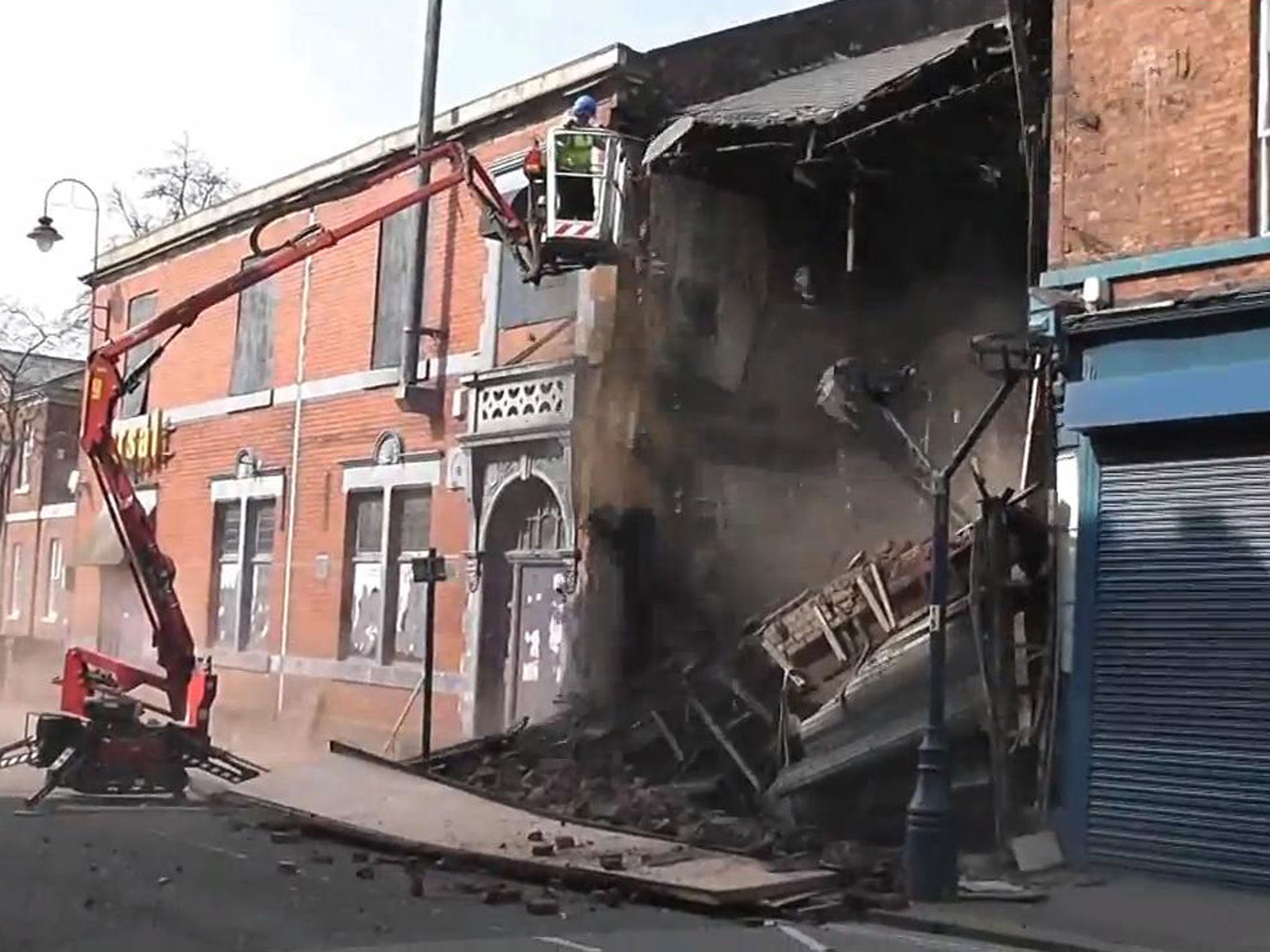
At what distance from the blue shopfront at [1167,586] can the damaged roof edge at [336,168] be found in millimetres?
7879

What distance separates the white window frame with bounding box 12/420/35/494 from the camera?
42531 mm

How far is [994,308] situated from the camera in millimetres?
19547

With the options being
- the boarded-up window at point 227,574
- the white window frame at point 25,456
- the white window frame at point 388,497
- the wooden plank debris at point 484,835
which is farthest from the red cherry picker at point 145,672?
the white window frame at point 25,456

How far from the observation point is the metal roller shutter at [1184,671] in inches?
483

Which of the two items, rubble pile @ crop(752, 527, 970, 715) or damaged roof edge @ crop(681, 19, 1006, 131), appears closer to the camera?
rubble pile @ crop(752, 527, 970, 715)

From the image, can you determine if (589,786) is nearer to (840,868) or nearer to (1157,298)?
(840,868)

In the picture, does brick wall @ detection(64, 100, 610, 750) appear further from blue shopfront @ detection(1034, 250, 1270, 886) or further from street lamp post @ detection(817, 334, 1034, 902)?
street lamp post @ detection(817, 334, 1034, 902)

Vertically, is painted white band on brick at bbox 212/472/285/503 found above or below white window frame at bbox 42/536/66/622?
above

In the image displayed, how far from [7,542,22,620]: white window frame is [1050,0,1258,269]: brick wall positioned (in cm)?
3470

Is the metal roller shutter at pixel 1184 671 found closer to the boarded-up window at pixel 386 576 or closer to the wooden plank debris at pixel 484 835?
the wooden plank debris at pixel 484 835

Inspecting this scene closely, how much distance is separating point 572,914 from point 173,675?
8336mm

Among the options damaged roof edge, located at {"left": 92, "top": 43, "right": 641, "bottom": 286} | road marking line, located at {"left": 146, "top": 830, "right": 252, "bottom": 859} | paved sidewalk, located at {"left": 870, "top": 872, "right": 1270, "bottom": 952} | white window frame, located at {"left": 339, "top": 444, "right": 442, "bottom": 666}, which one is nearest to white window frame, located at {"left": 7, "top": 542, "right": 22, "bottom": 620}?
damaged roof edge, located at {"left": 92, "top": 43, "right": 641, "bottom": 286}

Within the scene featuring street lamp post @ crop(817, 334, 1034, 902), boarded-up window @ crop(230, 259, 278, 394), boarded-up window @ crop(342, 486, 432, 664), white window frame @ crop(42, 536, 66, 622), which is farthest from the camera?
white window frame @ crop(42, 536, 66, 622)

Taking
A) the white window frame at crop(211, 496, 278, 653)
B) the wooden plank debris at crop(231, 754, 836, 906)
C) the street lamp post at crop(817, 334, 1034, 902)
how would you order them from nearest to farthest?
1. the street lamp post at crop(817, 334, 1034, 902)
2. the wooden plank debris at crop(231, 754, 836, 906)
3. the white window frame at crop(211, 496, 278, 653)
